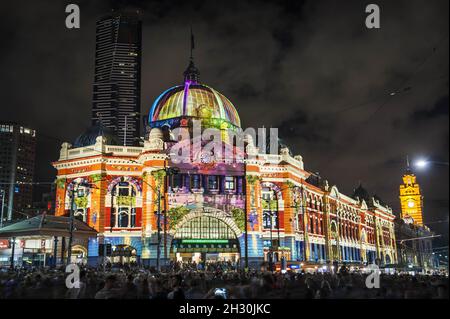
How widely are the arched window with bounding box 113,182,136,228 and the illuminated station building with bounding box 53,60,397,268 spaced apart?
0.13 meters

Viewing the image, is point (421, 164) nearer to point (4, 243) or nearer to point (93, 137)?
point (4, 243)

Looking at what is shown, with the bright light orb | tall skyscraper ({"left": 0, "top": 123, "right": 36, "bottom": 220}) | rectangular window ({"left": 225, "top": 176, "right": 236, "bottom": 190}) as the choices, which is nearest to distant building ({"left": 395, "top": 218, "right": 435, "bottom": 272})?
rectangular window ({"left": 225, "top": 176, "right": 236, "bottom": 190})

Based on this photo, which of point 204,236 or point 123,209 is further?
point 123,209

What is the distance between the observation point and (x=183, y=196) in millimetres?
60375

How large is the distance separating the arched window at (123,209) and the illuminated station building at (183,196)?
0.42ft

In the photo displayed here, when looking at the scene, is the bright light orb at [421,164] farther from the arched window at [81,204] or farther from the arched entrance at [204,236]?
the arched window at [81,204]

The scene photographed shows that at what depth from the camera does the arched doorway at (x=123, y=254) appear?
2189 inches

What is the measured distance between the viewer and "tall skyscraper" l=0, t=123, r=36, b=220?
6462 inches

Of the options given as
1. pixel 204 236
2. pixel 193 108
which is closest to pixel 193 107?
pixel 193 108

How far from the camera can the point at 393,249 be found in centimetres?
12862

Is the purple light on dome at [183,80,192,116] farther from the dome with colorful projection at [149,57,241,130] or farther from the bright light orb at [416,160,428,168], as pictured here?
the bright light orb at [416,160,428,168]

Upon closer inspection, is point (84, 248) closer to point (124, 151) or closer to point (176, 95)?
point (124, 151)

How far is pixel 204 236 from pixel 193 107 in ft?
65.0

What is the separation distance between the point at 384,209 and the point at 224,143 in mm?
75830
